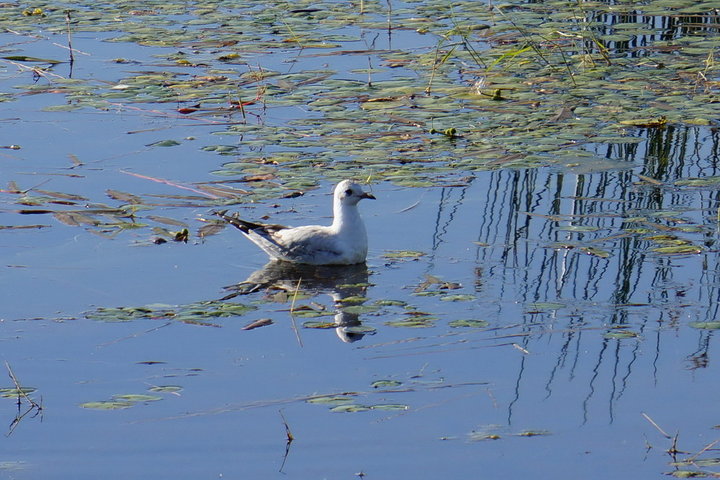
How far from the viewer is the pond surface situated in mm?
5410

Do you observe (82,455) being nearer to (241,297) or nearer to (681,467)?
(241,297)

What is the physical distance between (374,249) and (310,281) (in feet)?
1.54

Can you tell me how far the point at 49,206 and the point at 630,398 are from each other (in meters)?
4.47

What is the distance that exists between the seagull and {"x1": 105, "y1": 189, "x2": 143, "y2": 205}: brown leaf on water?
1.09m

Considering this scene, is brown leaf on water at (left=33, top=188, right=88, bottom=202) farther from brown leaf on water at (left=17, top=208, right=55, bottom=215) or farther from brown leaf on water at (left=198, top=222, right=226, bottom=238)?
brown leaf on water at (left=198, top=222, right=226, bottom=238)

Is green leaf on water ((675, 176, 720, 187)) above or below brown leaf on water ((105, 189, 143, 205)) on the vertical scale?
above

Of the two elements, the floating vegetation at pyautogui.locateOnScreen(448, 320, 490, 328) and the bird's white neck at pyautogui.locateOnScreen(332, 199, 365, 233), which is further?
the bird's white neck at pyautogui.locateOnScreen(332, 199, 365, 233)

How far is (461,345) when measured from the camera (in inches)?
243

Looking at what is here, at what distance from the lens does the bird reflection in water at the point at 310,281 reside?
7.16 meters

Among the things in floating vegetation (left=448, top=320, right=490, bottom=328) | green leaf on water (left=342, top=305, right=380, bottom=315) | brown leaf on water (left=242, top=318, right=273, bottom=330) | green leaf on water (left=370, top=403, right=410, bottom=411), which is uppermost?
floating vegetation (left=448, top=320, right=490, bottom=328)

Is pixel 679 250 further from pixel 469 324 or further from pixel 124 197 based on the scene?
pixel 124 197

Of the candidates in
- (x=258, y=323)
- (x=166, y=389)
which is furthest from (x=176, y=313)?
(x=166, y=389)

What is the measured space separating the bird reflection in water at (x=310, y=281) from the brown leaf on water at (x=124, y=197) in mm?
1276

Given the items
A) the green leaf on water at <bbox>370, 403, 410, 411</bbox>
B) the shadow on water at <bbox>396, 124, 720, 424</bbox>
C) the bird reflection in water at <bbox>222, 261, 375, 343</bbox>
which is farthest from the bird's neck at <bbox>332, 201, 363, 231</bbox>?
the green leaf on water at <bbox>370, 403, 410, 411</bbox>
